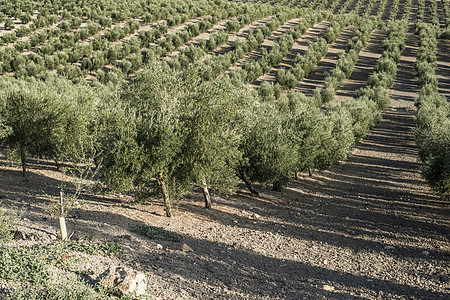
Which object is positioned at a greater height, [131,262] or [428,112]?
[131,262]

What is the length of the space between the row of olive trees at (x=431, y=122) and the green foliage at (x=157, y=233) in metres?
17.8

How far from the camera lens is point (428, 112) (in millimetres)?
51406

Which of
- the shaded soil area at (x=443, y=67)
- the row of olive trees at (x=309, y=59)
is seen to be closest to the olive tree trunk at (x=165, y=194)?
the row of olive trees at (x=309, y=59)

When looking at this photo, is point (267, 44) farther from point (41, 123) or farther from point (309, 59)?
point (41, 123)

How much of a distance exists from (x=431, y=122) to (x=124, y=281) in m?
41.1

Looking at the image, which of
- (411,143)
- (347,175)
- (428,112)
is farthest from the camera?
(411,143)

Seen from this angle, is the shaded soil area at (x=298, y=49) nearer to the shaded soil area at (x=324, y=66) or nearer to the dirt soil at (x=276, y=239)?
the shaded soil area at (x=324, y=66)

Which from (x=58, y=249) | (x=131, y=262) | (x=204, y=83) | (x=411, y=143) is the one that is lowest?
(x=411, y=143)

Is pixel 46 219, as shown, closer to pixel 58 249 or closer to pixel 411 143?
pixel 58 249

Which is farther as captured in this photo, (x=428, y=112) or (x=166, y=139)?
(x=428, y=112)

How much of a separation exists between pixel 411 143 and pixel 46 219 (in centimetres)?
5238

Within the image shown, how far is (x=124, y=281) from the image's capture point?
1094cm

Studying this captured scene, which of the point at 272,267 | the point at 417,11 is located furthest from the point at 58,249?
the point at 417,11

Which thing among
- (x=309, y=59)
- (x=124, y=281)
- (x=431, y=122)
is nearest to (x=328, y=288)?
(x=124, y=281)
